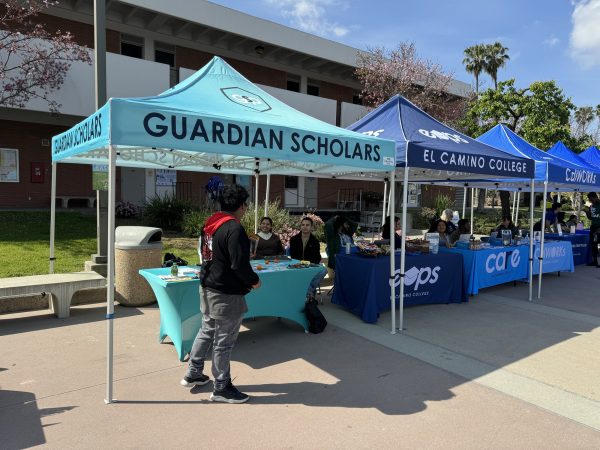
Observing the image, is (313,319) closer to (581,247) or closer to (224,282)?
(224,282)

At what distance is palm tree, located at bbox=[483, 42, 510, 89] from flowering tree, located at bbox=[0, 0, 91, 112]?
39.0m

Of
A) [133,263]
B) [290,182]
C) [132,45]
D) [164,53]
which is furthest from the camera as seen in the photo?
[290,182]

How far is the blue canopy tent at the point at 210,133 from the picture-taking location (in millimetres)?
3717

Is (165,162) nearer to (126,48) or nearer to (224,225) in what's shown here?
(224,225)

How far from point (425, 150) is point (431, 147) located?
17 centimetres

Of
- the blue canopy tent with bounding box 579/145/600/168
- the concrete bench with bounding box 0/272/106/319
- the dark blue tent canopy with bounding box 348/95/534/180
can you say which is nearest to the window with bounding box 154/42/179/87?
the dark blue tent canopy with bounding box 348/95/534/180

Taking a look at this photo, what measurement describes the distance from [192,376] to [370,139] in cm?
338

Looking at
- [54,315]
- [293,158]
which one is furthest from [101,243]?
[293,158]

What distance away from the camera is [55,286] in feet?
19.4

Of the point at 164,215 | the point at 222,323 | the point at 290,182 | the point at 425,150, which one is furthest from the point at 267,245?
the point at 290,182

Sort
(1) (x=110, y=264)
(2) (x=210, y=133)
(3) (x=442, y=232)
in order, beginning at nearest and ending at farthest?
(1) (x=110, y=264) < (2) (x=210, y=133) < (3) (x=442, y=232)

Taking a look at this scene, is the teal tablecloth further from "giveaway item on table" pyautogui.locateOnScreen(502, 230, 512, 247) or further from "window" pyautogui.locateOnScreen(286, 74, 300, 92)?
"window" pyautogui.locateOnScreen(286, 74, 300, 92)

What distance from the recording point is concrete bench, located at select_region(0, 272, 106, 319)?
564 centimetres

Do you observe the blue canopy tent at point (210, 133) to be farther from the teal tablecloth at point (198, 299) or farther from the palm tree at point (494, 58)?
the palm tree at point (494, 58)
